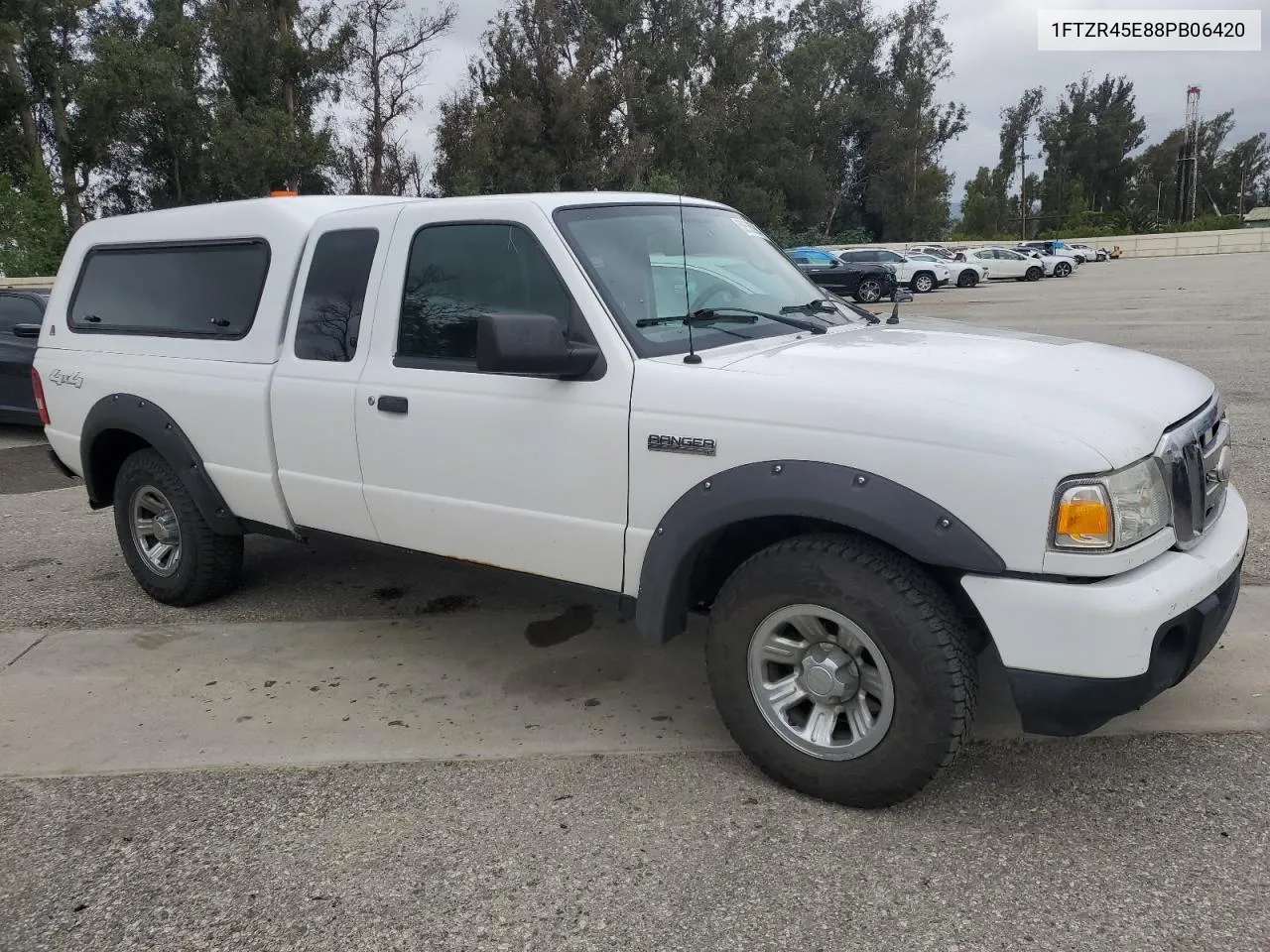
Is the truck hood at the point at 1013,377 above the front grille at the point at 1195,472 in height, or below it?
above

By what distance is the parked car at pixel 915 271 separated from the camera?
3622 centimetres

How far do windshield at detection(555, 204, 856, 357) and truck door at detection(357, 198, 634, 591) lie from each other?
0.36 ft

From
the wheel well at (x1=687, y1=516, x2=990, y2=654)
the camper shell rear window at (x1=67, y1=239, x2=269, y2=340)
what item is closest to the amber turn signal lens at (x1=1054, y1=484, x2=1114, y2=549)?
the wheel well at (x1=687, y1=516, x2=990, y2=654)

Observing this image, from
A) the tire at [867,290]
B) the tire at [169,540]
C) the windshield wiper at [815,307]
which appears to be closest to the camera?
the windshield wiper at [815,307]

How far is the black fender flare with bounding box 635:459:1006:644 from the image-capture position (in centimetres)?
268

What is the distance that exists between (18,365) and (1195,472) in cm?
1057

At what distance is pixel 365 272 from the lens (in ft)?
13.0

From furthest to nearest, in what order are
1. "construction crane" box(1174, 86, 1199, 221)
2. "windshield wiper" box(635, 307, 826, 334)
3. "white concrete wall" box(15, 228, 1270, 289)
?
"construction crane" box(1174, 86, 1199, 221) → "white concrete wall" box(15, 228, 1270, 289) → "windshield wiper" box(635, 307, 826, 334)

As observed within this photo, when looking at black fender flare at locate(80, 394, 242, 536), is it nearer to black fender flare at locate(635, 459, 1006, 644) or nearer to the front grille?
black fender flare at locate(635, 459, 1006, 644)

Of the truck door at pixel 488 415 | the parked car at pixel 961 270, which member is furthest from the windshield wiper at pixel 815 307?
the parked car at pixel 961 270

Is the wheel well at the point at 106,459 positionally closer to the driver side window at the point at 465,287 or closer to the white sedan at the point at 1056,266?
the driver side window at the point at 465,287

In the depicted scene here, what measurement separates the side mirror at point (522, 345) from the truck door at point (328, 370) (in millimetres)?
1045

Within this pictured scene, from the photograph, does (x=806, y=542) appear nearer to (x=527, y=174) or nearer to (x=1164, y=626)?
(x=1164, y=626)

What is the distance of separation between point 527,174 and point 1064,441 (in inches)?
1740
